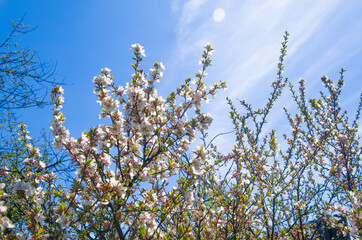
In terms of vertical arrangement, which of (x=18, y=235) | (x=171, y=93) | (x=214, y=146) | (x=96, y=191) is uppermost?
(x=214, y=146)

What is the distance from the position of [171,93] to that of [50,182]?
7.39 feet

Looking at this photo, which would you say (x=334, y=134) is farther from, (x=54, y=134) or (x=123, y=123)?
(x=54, y=134)

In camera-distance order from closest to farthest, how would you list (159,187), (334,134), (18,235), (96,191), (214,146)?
(18,235)
(96,191)
(159,187)
(334,134)
(214,146)

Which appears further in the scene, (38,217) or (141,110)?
(141,110)

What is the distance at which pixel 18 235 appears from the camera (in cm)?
228

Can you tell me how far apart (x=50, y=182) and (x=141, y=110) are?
1.57 metres

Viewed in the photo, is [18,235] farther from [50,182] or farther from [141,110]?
[141,110]

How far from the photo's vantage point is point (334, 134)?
22.1 ft

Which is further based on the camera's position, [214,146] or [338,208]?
[214,146]

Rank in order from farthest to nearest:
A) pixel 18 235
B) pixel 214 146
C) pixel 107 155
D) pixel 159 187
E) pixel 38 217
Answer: pixel 214 146, pixel 159 187, pixel 107 155, pixel 38 217, pixel 18 235

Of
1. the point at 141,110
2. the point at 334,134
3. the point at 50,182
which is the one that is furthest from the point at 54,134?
the point at 334,134

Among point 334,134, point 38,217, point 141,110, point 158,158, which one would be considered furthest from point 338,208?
point 38,217

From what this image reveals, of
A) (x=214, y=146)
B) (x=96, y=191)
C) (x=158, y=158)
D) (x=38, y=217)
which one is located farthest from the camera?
(x=214, y=146)

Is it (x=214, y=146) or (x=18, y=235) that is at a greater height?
(x=214, y=146)
